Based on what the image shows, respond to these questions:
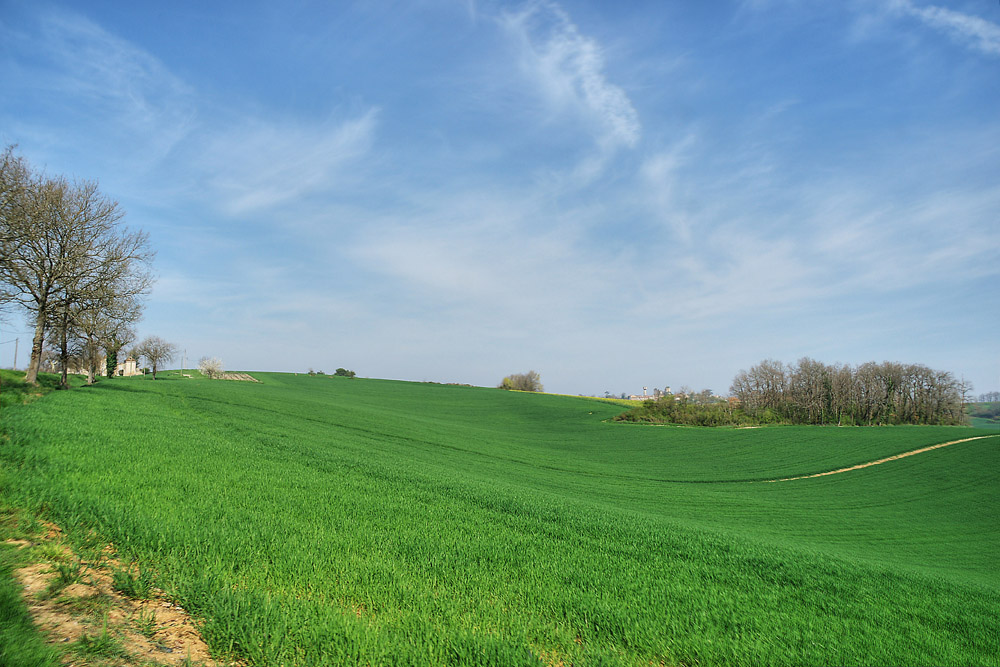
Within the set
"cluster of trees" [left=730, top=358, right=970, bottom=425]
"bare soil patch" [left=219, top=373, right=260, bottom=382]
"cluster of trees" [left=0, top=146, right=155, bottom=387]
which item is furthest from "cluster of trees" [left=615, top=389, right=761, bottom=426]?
"bare soil patch" [left=219, top=373, right=260, bottom=382]

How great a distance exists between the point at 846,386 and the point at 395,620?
80867 millimetres

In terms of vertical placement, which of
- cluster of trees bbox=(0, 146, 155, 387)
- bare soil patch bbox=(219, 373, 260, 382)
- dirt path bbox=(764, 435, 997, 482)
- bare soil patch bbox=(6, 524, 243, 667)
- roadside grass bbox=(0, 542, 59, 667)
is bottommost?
dirt path bbox=(764, 435, 997, 482)

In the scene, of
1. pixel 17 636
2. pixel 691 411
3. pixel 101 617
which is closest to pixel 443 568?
pixel 101 617

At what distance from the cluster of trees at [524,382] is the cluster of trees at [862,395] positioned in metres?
44.2

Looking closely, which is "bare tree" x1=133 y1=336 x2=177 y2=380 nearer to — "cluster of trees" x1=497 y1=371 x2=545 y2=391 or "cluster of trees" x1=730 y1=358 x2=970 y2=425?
"cluster of trees" x1=497 y1=371 x2=545 y2=391

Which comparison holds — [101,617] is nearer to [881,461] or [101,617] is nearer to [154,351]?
[881,461]

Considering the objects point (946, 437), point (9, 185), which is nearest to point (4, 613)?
point (9, 185)

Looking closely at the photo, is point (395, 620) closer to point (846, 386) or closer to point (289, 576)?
point (289, 576)

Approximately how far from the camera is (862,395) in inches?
2584

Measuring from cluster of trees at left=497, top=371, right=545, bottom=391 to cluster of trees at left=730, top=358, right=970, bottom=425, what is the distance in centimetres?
4415

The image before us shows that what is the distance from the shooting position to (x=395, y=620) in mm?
4078

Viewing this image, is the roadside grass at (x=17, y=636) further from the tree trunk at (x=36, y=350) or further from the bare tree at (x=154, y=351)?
the bare tree at (x=154, y=351)

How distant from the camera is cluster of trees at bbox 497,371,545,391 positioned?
103750 millimetres

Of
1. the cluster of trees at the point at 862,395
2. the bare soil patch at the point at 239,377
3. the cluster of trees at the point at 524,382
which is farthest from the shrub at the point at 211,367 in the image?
the cluster of trees at the point at 862,395
